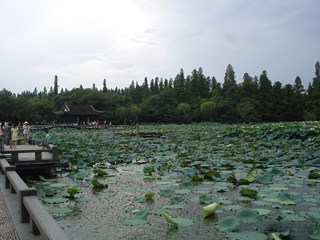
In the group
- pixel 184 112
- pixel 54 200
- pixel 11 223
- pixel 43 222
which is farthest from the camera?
pixel 184 112

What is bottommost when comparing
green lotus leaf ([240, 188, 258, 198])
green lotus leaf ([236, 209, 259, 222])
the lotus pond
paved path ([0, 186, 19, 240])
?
the lotus pond

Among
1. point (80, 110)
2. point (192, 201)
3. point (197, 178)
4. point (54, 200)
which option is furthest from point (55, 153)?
point (80, 110)

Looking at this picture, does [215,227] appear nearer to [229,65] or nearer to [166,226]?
[166,226]

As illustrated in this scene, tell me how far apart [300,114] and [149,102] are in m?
22.3

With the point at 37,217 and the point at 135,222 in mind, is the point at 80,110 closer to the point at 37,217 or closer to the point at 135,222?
the point at 135,222

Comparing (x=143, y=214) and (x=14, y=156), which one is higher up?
(x=14, y=156)

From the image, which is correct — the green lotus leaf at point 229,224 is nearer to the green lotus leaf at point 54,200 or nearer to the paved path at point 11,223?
the paved path at point 11,223

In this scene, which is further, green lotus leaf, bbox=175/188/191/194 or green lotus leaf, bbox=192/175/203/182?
green lotus leaf, bbox=192/175/203/182

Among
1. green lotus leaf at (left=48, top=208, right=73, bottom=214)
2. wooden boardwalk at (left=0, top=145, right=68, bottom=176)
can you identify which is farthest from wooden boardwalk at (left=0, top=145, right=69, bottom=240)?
wooden boardwalk at (left=0, top=145, right=68, bottom=176)

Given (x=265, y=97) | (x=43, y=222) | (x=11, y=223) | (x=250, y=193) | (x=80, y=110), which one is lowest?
(x=250, y=193)

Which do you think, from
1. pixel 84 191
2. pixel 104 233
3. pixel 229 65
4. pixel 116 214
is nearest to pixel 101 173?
pixel 84 191

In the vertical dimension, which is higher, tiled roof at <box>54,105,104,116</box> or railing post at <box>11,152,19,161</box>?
tiled roof at <box>54,105,104,116</box>

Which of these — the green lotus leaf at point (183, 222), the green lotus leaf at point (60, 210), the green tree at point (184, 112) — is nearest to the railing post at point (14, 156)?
the green lotus leaf at point (60, 210)

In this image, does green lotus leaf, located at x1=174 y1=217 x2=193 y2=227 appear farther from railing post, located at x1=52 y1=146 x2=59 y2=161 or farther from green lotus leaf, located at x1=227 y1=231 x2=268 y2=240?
railing post, located at x1=52 y1=146 x2=59 y2=161
